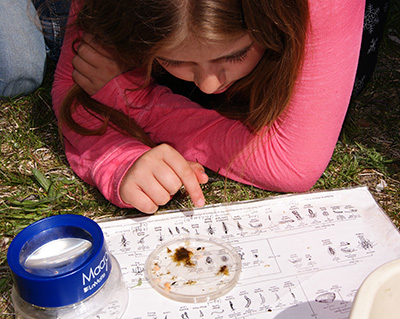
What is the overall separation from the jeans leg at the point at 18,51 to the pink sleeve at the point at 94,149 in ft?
0.56

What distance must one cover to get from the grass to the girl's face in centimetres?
23

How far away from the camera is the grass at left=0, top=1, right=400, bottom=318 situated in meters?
0.97

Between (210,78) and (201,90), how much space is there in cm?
15

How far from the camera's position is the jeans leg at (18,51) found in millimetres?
1299

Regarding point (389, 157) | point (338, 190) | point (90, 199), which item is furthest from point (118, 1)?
point (389, 157)

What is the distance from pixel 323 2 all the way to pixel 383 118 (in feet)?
1.66

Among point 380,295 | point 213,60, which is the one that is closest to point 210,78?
point 213,60

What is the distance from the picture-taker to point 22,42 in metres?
1.32

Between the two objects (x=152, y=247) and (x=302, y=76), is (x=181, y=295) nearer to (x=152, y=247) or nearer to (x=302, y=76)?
(x=152, y=247)

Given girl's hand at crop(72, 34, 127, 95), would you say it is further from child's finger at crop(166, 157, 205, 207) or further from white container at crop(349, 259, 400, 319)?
white container at crop(349, 259, 400, 319)

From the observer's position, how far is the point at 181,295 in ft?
2.51

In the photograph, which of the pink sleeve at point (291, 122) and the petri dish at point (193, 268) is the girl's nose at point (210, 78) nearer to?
the pink sleeve at point (291, 122)

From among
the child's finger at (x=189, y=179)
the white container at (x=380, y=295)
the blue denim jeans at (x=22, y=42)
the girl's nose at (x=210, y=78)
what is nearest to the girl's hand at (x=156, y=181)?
the child's finger at (x=189, y=179)

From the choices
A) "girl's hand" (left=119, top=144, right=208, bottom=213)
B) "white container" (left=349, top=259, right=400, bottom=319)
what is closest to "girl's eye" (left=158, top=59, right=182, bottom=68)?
"girl's hand" (left=119, top=144, right=208, bottom=213)
